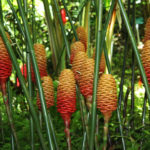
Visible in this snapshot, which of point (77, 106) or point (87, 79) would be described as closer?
point (87, 79)

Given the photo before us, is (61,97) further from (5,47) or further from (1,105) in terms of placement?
(1,105)

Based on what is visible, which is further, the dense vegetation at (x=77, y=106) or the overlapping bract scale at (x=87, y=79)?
the dense vegetation at (x=77, y=106)

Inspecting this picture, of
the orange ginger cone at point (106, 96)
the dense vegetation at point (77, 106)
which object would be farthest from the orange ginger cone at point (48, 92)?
the orange ginger cone at point (106, 96)

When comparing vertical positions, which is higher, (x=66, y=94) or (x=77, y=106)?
(x=66, y=94)

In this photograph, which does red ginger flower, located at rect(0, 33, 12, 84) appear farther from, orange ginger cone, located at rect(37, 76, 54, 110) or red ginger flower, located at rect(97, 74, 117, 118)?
red ginger flower, located at rect(97, 74, 117, 118)

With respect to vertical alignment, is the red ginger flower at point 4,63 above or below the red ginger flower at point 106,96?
above

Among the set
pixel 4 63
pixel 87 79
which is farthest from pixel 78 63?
pixel 4 63

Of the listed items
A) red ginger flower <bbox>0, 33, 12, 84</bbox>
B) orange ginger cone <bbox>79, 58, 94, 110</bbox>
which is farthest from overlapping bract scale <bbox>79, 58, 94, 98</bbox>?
red ginger flower <bbox>0, 33, 12, 84</bbox>

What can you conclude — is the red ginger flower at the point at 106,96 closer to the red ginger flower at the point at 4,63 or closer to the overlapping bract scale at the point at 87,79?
the overlapping bract scale at the point at 87,79

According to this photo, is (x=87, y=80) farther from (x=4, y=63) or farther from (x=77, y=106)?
(x=77, y=106)
